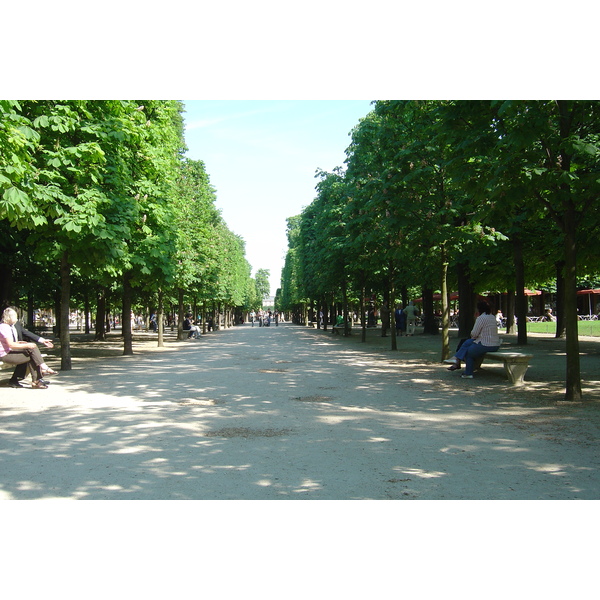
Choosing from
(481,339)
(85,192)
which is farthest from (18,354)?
(481,339)

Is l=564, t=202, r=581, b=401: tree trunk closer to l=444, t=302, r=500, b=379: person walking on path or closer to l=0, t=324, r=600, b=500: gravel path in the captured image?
l=0, t=324, r=600, b=500: gravel path

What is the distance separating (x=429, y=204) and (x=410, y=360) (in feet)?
16.6

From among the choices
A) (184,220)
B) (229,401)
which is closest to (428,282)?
(184,220)

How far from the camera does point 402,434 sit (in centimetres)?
762

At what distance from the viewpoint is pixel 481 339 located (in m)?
13.4

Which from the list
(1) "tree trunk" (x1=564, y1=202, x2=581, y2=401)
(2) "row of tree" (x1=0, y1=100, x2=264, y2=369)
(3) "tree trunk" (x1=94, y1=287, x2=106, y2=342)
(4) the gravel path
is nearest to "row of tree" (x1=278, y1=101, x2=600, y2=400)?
(1) "tree trunk" (x1=564, y1=202, x2=581, y2=401)

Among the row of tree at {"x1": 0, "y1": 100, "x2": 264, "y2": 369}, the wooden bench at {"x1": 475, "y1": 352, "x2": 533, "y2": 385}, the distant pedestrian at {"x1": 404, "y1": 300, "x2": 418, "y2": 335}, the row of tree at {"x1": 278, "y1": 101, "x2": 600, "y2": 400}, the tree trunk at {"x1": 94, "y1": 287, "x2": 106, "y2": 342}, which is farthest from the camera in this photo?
the distant pedestrian at {"x1": 404, "y1": 300, "x2": 418, "y2": 335}

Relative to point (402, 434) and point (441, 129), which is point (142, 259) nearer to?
point (441, 129)

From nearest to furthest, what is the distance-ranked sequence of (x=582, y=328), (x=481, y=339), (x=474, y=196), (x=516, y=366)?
(x=474, y=196) → (x=516, y=366) → (x=481, y=339) → (x=582, y=328)

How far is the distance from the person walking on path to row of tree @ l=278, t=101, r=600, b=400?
200 centimetres

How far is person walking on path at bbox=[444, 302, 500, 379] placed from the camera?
13242mm

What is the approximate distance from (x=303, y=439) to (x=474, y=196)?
5.19 metres

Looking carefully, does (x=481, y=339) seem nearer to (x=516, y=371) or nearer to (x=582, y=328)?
(x=516, y=371)

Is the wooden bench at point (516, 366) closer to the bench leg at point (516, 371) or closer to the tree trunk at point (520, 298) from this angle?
the bench leg at point (516, 371)
